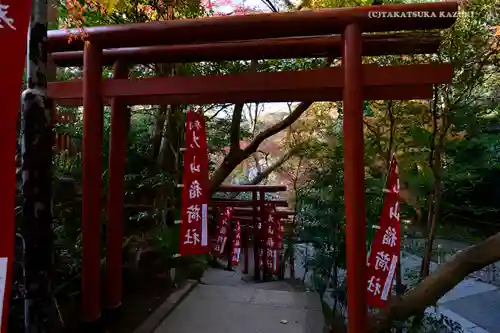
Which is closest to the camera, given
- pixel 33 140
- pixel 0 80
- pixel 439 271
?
pixel 0 80

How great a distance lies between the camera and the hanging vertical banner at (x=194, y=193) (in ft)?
12.6

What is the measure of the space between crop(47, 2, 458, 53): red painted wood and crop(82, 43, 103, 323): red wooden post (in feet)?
1.04

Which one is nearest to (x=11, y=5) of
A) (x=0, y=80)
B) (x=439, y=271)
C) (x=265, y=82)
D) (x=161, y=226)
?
(x=0, y=80)

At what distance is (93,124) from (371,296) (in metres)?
3.32

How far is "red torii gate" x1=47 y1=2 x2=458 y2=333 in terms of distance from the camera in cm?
319

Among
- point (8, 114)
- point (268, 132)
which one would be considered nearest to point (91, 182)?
point (8, 114)

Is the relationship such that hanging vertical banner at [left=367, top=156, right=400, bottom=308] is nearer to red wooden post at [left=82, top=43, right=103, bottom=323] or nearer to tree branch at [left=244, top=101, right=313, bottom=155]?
red wooden post at [left=82, top=43, right=103, bottom=323]

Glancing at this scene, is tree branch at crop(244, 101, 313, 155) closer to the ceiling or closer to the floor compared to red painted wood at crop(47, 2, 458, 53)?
closer to the floor

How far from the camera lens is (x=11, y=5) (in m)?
1.66

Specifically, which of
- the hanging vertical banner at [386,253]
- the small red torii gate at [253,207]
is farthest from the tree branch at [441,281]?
the small red torii gate at [253,207]

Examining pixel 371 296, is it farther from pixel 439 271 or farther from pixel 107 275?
pixel 107 275

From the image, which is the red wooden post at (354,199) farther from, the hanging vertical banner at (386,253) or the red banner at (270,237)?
the red banner at (270,237)

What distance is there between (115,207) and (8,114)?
110 inches

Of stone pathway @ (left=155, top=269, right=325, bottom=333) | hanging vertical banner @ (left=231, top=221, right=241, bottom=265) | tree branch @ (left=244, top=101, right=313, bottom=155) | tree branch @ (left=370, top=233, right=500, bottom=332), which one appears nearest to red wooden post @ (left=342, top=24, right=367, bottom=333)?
stone pathway @ (left=155, top=269, right=325, bottom=333)
